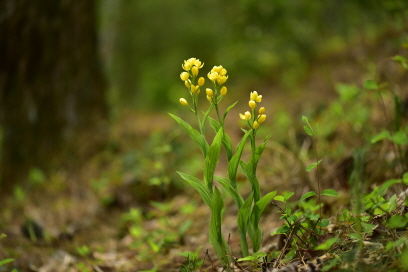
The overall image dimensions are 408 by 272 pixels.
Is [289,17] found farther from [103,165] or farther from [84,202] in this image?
[84,202]

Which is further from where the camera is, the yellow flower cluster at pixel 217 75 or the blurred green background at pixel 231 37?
the blurred green background at pixel 231 37

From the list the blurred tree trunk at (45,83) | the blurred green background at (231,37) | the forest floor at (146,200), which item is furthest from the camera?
the blurred green background at (231,37)

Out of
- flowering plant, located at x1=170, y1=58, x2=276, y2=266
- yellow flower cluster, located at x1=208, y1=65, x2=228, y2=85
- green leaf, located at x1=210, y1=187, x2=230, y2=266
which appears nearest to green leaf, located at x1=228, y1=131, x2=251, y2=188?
flowering plant, located at x1=170, y1=58, x2=276, y2=266

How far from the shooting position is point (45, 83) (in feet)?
11.5

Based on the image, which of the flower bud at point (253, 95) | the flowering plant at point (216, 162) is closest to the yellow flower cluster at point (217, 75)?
the flowering plant at point (216, 162)

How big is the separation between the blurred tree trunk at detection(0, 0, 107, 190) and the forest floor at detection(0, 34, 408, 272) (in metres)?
0.25

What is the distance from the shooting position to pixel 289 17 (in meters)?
5.73

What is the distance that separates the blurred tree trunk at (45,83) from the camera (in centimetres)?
329

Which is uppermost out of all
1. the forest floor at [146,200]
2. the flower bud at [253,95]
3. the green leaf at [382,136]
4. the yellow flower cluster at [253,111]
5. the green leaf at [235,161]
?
the flower bud at [253,95]

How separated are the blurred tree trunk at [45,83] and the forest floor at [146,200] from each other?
25cm

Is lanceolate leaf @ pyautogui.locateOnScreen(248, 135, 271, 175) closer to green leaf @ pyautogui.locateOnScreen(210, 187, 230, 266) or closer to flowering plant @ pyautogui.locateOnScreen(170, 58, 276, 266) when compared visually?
flowering plant @ pyautogui.locateOnScreen(170, 58, 276, 266)

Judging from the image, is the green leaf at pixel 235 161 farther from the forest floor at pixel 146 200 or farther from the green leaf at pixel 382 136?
the green leaf at pixel 382 136

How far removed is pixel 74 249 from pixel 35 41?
212 centimetres

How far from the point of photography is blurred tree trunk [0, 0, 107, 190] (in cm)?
329
